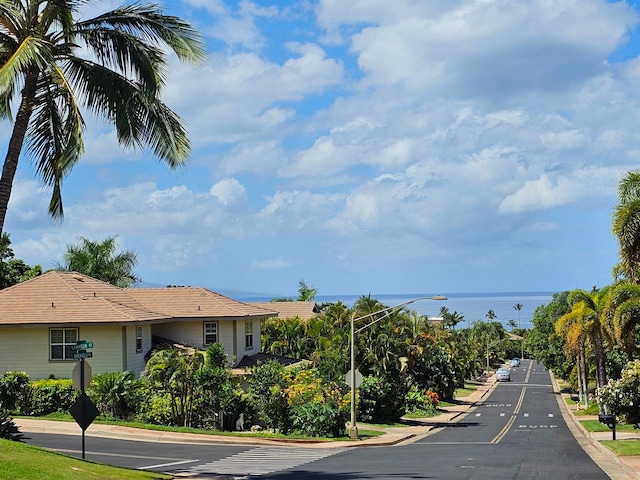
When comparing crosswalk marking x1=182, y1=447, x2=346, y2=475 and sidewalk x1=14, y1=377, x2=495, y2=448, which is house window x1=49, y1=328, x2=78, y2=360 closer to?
sidewalk x1=14, y1=377, x2=495, y2=448

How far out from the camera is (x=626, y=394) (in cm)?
3444

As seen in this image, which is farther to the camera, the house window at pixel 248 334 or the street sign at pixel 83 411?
the house window at pixel 248 334

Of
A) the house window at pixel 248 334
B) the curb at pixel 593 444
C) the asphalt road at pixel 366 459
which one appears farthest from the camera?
the house window at pixel 248 334

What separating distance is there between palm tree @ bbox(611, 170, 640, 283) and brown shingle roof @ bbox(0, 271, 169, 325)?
21406 mm

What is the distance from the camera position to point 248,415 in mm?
37094

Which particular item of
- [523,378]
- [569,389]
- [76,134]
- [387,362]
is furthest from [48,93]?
[523,378]

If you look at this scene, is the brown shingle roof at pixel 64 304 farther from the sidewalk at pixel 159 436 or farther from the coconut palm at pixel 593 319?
the coconut palm at pixel 593 319

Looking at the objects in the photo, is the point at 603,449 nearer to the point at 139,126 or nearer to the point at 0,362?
the point at 139,126

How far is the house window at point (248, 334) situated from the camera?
47.3m

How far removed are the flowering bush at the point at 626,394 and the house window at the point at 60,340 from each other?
2381 centimetres

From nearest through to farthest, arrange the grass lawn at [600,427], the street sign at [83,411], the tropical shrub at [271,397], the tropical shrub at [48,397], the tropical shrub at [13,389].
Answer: the street sign at [83,411], the tropical shrub at [13,389], the tropical shrub at [48,397], the tropical shrub at [271,397], the grass lawn at [600,427]

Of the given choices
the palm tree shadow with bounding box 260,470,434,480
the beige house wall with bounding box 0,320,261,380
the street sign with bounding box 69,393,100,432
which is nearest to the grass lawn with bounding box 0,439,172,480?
the street sign with bounding box 69,393,100,432

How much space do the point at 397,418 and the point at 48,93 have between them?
36.9 meters

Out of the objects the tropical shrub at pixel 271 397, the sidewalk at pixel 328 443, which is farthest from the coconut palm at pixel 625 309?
the tropical shrub at pixel 271 397
